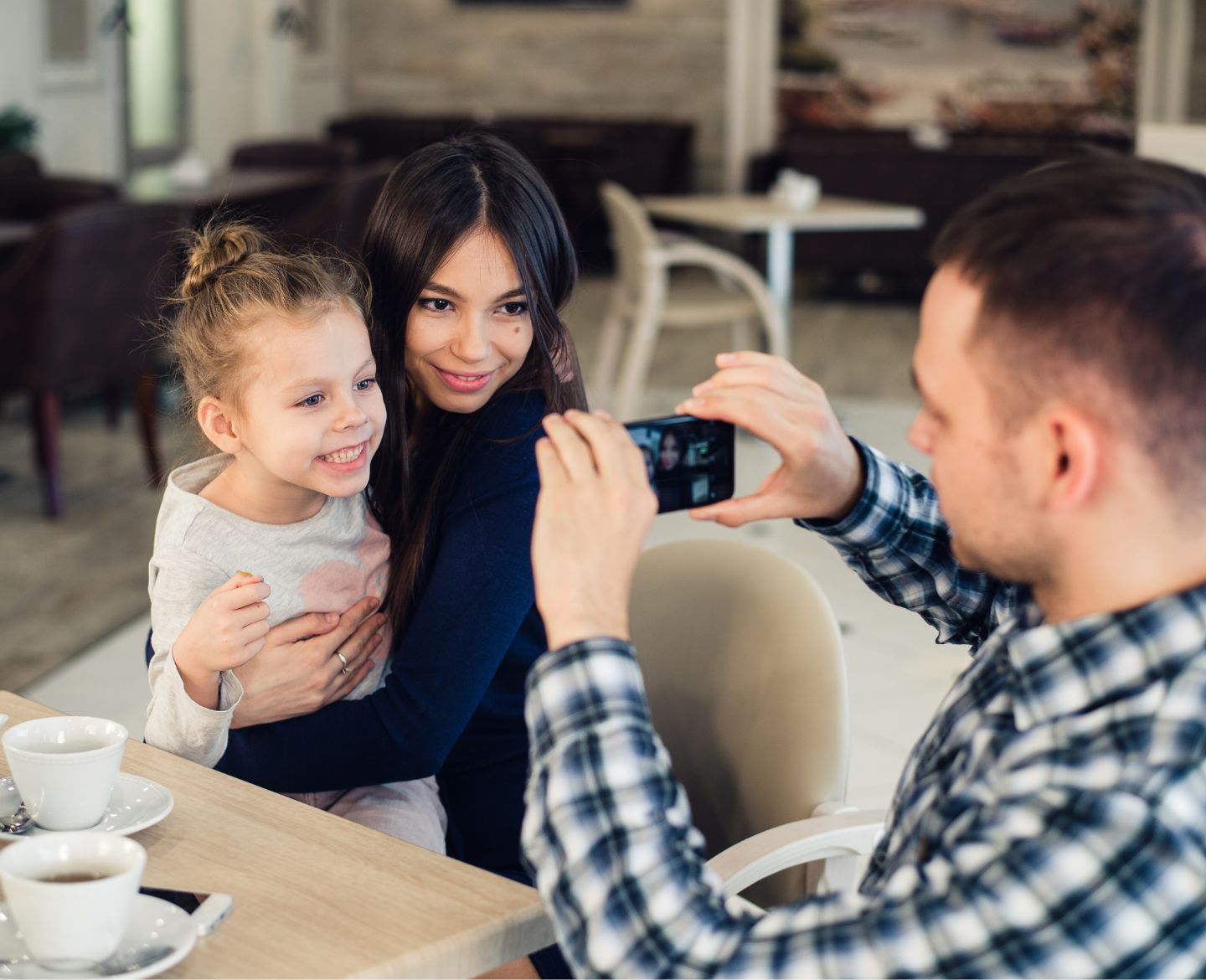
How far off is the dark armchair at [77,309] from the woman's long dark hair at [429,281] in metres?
2.84

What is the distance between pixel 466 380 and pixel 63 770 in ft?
1.82

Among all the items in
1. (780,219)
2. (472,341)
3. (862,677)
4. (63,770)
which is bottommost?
(862,677)

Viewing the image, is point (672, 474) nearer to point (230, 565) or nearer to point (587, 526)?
point (587, 526)

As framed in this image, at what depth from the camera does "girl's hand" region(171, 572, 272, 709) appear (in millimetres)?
1144

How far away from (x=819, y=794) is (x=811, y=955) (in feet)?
2.05

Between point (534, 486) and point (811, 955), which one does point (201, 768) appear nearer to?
point (534, 486)

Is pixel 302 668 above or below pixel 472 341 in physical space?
below

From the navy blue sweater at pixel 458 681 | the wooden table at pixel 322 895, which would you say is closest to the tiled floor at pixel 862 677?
the navy blue sweater at pixel 458 681

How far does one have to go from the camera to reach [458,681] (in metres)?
1.25

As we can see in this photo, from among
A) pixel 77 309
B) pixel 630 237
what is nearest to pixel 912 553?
pixel 77 309

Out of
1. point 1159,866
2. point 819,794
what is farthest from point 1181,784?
point 819,794

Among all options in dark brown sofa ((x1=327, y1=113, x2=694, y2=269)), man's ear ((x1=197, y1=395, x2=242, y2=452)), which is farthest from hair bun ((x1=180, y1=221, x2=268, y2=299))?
dark brown sofa ((x1=327, y1=113, x2=694, y2=269))

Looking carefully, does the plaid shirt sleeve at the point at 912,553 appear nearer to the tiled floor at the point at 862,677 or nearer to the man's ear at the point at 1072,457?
the man's ear at the point at 1072,457

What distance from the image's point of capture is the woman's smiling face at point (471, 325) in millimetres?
1361
